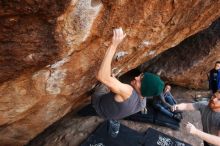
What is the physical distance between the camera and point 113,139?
4.73 metres

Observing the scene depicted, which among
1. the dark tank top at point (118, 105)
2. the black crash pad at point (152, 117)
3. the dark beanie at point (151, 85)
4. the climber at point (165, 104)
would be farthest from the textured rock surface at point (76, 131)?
the dark beanie at point (151, 85)

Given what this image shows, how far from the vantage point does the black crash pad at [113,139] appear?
183 inches

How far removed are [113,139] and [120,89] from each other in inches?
86.0

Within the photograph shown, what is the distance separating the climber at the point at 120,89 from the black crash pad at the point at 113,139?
1.53 meters

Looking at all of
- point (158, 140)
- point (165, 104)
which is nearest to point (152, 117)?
point (165, 104)

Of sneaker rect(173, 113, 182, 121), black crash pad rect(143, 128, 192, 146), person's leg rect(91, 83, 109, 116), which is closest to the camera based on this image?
person's leg rect(91, 83, 109, 116)

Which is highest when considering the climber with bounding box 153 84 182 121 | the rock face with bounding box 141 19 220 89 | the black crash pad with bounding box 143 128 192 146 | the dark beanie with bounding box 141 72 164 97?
the rock face with bounding box 141 19 220 89

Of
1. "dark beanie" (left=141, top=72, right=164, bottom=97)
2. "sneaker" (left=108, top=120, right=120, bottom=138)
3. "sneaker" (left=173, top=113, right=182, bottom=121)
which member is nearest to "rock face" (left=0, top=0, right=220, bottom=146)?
"dark beanie" (left=141, top=72, right=164, bottom=97)

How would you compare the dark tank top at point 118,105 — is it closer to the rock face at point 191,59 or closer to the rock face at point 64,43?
the rock face at point 64,43

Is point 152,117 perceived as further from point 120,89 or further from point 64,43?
point 64,43

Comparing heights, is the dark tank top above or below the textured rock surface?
above

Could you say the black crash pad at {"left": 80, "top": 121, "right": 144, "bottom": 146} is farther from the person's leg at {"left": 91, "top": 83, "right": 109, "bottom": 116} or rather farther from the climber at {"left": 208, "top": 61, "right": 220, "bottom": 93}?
the climber at {"left": 208, "top": 61, "right": 220, "bottom": 93}

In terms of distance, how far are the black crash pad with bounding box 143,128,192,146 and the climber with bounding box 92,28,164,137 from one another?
183 centimetres

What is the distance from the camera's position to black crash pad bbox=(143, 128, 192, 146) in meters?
4.81
